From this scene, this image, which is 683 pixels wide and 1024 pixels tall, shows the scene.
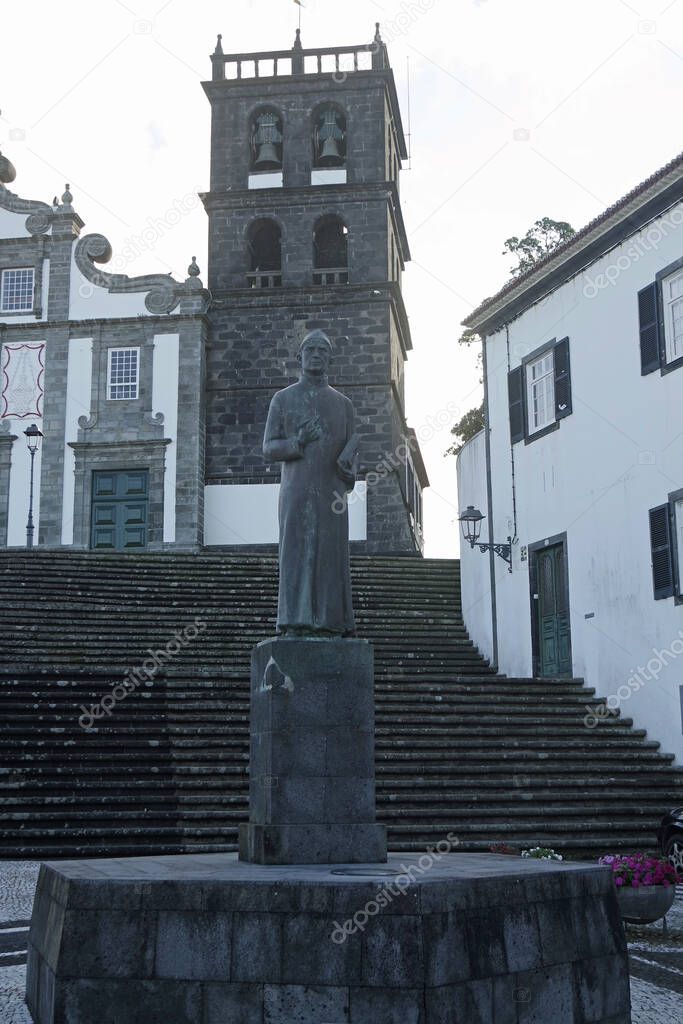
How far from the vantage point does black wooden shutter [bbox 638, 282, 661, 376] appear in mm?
16531

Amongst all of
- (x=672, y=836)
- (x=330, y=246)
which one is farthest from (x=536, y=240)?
(x=672, y=836)

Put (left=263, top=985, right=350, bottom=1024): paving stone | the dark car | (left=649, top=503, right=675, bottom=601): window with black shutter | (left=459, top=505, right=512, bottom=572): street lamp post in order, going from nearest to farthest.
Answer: (left=263, top=985, right=350, bottom=1024): paving stone, the dark car, (left=649, top=503, right=675, bottom=601): window with black shutter, (left=459, top=505, right=512, bottom=572): street lamp post

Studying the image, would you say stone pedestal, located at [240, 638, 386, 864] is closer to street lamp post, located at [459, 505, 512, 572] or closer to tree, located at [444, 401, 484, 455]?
street lamp post, located at [459, 505, 512, 572]

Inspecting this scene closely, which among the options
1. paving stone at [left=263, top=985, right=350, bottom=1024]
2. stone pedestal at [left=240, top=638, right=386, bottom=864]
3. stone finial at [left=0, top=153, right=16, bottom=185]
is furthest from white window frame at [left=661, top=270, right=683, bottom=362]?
stone finial at [left=0, top=153, right=16, bottom=185]

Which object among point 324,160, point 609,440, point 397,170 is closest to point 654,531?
point 609,440

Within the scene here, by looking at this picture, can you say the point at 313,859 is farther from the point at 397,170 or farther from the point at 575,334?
the point at 397,170

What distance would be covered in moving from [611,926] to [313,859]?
1.73 metres

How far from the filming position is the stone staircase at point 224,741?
12656 millimetres

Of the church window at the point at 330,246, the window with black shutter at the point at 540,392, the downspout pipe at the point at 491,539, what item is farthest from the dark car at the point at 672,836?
the church window at the point at 330,246

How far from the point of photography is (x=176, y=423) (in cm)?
2861

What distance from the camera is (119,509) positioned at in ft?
92.5

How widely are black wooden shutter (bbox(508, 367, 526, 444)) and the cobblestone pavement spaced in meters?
10.1

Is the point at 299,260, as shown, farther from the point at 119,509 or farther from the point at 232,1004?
the point at 232,1004

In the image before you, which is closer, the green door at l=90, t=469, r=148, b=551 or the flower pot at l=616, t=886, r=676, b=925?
the flower pot at l=616, t=886, r=676, b=925
